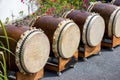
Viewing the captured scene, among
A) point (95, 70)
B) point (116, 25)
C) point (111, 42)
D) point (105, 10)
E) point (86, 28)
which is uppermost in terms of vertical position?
point (105, 10)

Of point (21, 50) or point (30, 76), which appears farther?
point (30, 76)

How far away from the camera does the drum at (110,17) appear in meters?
6.51

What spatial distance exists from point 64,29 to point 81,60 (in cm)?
107

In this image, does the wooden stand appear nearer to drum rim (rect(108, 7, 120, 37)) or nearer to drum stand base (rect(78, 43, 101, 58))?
drum stand base (rect(78, 43, 101, 58))

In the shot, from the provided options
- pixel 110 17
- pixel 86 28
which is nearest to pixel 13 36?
pixel 86 28

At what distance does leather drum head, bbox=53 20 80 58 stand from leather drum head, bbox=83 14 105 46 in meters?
0.31

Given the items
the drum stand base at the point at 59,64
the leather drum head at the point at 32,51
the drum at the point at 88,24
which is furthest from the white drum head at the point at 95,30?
the leather drum head at the point at 32,51

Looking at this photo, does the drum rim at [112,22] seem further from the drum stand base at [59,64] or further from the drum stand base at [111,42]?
the drum stand base at [59,64]

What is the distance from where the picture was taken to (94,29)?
238 inches

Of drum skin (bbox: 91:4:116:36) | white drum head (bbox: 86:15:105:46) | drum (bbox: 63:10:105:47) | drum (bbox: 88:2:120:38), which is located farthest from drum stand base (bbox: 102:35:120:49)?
drum (bbox: 63:10:105:47)

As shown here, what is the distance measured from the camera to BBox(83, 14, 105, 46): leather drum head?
5.88 m

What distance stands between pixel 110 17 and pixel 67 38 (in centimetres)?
147

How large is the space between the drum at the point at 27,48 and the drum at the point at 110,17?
196 cm

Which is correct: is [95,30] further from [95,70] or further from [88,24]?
[95,70]
